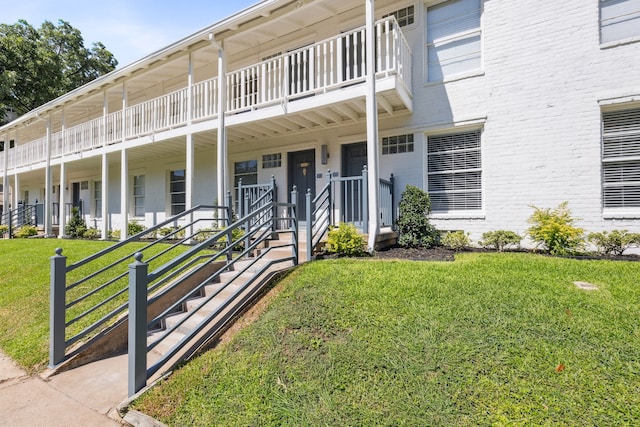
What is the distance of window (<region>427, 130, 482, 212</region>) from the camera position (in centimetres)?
781

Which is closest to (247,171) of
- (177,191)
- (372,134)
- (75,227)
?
(177,191)

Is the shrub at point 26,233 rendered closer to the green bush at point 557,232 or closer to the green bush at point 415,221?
the green bush at point 415,221

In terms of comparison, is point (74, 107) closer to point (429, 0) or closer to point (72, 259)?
point (72, 259)

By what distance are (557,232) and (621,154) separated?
2.09m

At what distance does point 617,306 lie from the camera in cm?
348

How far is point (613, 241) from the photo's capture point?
6.10 m

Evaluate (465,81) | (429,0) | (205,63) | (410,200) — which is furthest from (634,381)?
(205,63)

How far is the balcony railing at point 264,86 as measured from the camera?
727cm

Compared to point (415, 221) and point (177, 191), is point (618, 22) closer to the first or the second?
point (415, 221)

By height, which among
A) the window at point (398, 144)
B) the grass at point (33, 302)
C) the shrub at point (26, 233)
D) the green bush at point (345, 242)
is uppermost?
the window at point (398, 144)

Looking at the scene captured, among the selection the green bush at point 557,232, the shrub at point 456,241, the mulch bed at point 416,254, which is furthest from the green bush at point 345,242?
the green bush at point 557,232

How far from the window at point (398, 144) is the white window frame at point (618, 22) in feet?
13.0

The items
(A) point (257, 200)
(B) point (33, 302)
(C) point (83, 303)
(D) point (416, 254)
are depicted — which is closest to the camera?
(C) point (83, 303)

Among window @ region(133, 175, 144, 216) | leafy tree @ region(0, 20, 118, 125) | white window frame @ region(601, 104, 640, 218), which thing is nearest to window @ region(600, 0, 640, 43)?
white window frame @ region(601, 104, 640, 218)
